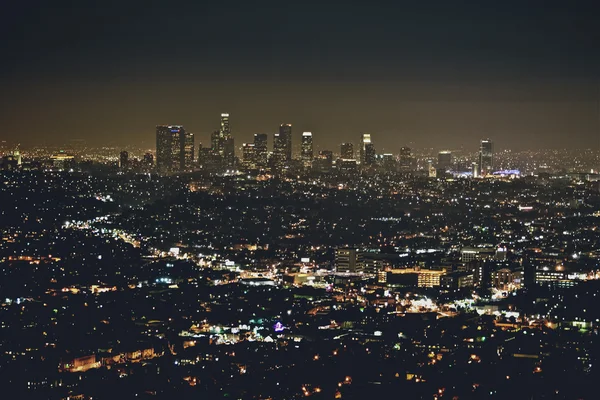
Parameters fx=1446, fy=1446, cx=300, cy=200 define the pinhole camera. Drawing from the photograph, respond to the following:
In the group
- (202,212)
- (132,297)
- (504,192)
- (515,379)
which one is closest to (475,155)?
(504,192)

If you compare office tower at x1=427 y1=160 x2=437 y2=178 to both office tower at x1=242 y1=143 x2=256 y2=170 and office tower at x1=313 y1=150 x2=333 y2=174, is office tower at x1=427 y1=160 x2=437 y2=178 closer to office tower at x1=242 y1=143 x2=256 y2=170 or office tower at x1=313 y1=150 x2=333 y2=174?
office tower at x1=313 y1=150 x2=333 y2=174

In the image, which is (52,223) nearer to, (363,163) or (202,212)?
(202,212)

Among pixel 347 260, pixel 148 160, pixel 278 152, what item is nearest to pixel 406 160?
pixel 278 152

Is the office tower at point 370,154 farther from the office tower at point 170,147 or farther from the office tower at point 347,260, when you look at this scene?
the office tower at point 347,260

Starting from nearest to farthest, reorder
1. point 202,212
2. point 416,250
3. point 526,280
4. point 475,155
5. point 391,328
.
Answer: point 391,328, point 526,280, point 416,250, point 202,212, point 475,155

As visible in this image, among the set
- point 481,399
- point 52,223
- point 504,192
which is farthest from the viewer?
point 504,192

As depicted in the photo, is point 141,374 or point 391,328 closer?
point 141,374
